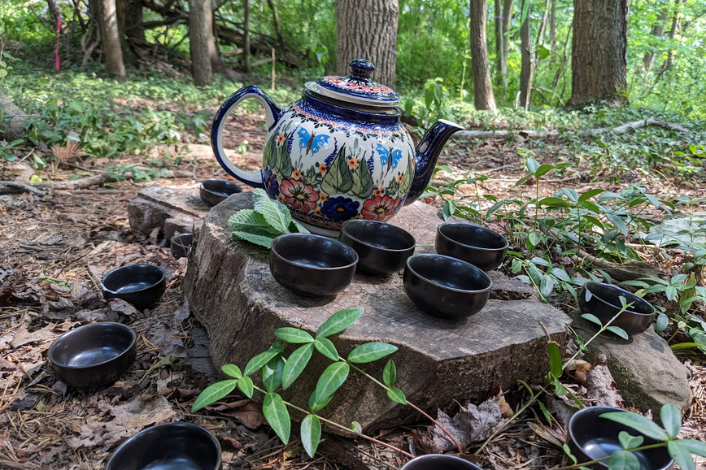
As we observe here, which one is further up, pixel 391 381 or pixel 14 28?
pixel 14 28

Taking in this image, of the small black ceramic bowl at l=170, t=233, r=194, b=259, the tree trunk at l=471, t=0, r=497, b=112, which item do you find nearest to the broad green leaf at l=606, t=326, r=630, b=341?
the small black ceramic bowl at l=170, t=233, r=194, b=259

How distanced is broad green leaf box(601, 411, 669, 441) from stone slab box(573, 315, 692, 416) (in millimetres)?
668

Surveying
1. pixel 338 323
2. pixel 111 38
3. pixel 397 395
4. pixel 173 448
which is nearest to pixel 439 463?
pixel 397 395

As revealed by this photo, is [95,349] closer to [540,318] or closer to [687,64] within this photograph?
[540,318]

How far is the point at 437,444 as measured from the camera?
1.27m

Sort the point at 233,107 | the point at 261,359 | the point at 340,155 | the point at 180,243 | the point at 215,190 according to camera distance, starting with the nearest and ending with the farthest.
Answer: the point at 261,359 → the point at 340,155 → the point at 233,107 → the point at 180,243 → the point at 215,190

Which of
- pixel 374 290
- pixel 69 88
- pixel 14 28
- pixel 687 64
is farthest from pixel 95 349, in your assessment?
pixel 687 64

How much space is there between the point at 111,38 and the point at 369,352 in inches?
295

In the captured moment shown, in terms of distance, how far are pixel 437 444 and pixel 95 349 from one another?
120cm

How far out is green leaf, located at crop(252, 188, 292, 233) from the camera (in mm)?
1619

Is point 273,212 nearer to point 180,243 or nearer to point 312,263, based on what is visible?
point 312,263

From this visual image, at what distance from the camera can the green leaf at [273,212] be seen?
5.31ft

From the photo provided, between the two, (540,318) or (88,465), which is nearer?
(88,465)

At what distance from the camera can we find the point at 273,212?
1654 millimetres
